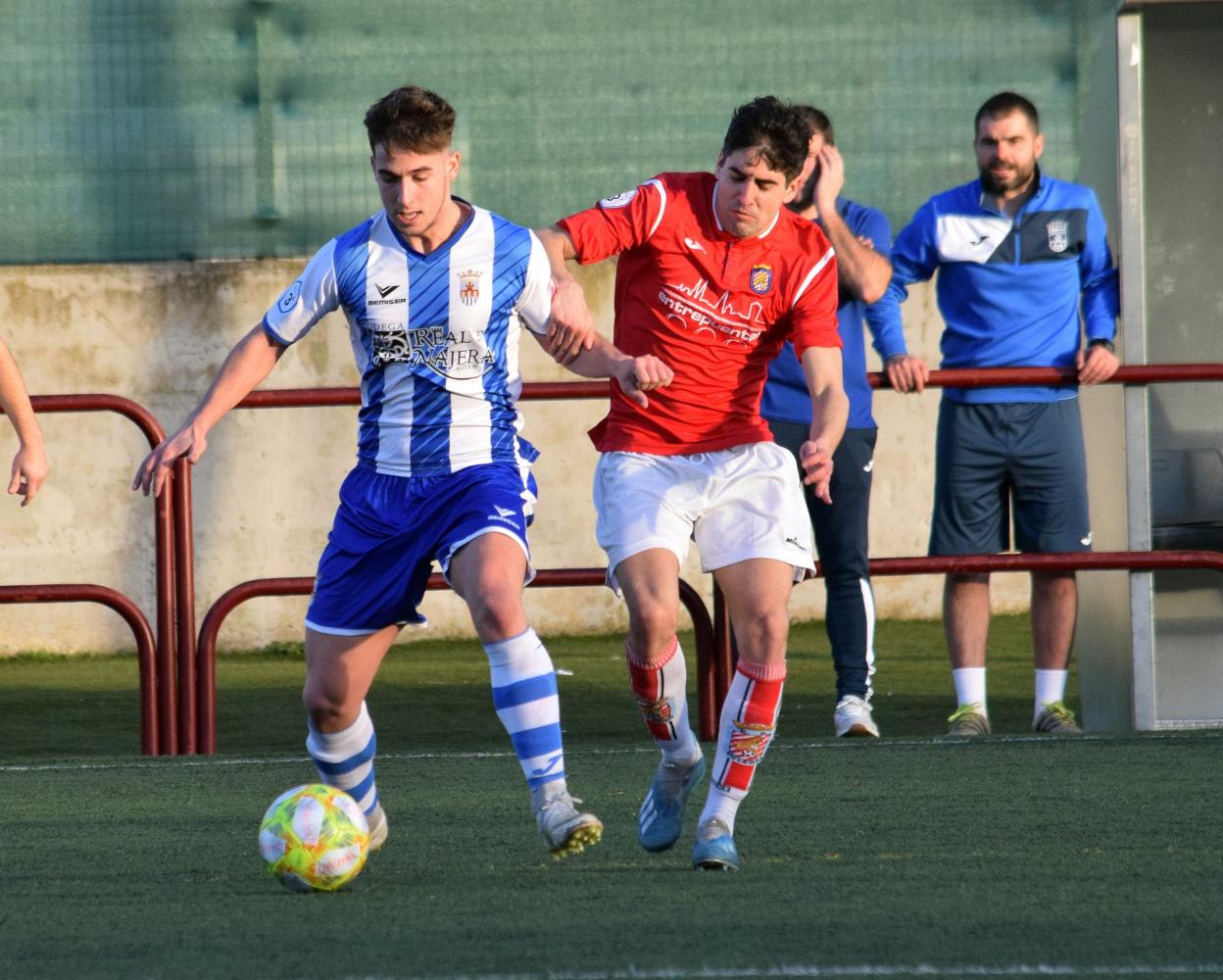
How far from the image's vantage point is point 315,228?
383 inches

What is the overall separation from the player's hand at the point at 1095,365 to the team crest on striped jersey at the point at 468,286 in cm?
258

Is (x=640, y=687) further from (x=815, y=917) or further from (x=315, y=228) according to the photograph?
(x=315, y=228)

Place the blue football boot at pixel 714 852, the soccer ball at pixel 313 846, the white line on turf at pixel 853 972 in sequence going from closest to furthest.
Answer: the white line on turf at pixel 853 972 → the soccer ball at pixel 313 846 → the blue football boot at pixel 714 852

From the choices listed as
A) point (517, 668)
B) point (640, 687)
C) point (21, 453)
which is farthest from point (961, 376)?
point (21, 453)

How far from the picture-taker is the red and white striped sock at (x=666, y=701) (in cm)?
450

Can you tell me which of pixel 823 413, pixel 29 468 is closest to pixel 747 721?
Answer: pixel 823 413

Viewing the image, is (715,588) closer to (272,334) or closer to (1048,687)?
(1048,687)

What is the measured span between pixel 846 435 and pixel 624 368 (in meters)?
2.06

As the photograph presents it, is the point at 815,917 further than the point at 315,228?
No

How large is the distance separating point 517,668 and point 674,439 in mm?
775

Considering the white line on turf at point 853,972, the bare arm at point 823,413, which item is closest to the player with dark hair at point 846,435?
the bare arm at point 823,413

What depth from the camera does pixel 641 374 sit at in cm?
422

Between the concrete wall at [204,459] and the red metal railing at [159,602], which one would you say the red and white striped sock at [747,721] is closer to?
the red metal railing at [159,602]

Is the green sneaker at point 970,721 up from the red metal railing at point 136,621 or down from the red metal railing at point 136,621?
down
